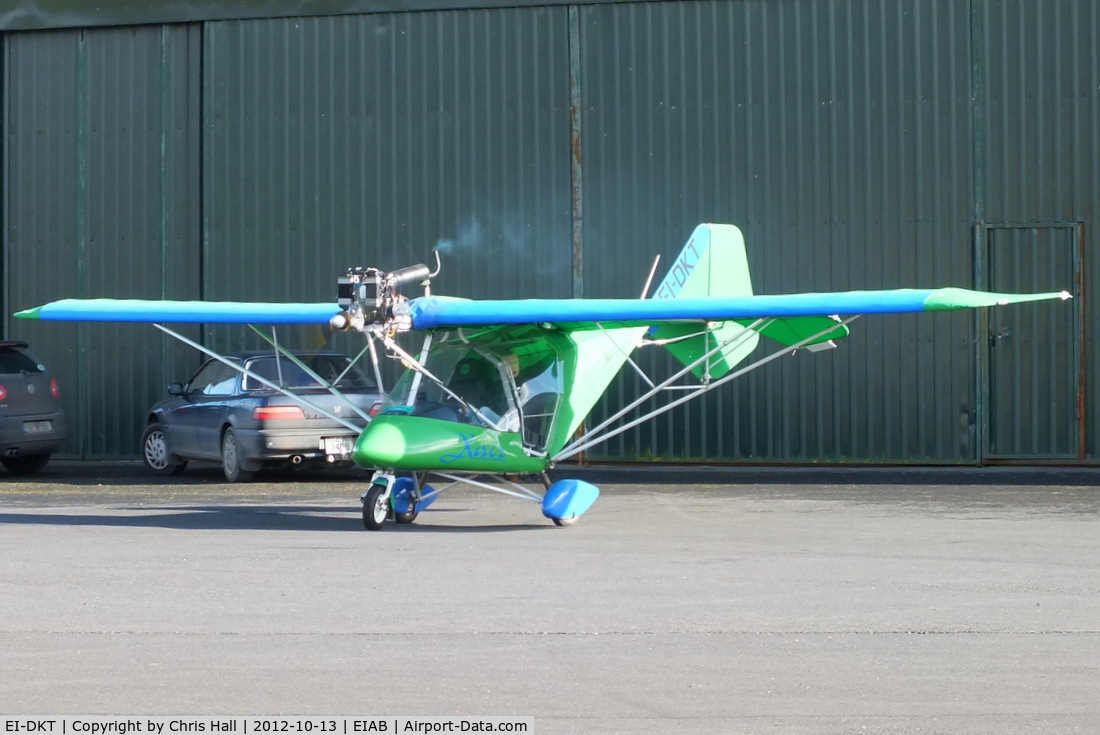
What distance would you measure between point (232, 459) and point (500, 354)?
218 inches

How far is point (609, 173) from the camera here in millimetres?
20578

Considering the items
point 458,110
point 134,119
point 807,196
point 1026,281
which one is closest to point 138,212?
point 134,119

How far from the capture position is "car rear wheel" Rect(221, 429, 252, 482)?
1738cm

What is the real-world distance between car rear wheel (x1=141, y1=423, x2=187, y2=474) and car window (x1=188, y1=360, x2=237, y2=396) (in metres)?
0.87

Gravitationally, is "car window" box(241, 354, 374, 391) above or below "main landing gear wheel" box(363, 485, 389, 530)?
above

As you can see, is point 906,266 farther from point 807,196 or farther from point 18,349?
point 18,349

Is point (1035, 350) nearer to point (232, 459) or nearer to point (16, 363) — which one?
point (232, 459)

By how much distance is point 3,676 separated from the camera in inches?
257

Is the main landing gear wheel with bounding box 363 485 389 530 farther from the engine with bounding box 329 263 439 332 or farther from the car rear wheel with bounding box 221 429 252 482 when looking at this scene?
the car rear wheel with bounding box 221 429 252 482

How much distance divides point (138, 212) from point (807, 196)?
9886 mm

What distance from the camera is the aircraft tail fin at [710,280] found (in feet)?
49.5
